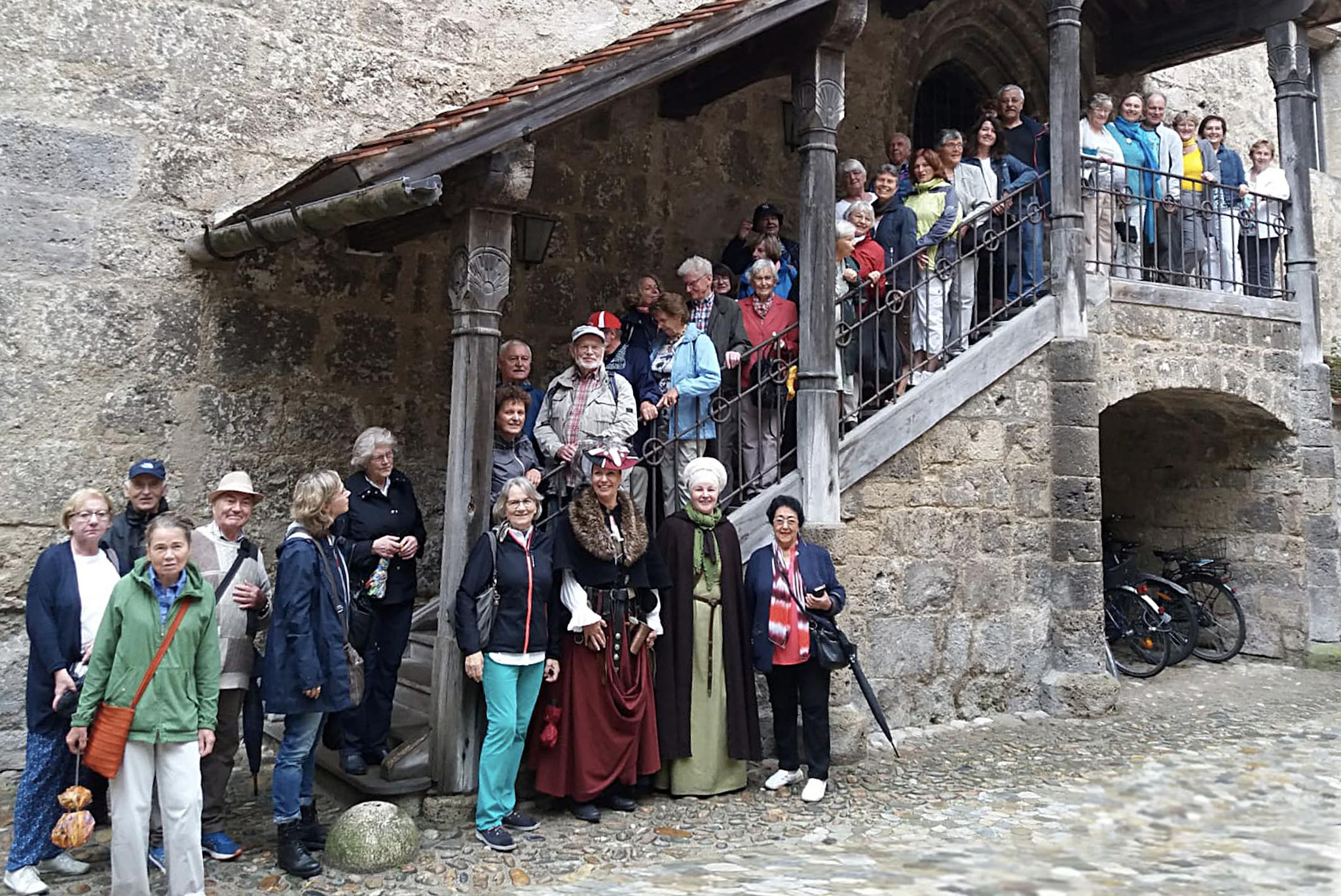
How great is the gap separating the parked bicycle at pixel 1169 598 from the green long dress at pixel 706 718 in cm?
456

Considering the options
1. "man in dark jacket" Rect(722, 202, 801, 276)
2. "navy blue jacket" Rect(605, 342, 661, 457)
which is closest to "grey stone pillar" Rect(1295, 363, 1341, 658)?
"man in dark jacket" Rect(722, 202, 801, 276)

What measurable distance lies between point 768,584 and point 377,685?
1.86m

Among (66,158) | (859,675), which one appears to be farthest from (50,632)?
(859,675)

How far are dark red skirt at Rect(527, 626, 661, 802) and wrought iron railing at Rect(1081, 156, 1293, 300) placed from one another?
4449 millimetres

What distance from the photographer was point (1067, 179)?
709cm

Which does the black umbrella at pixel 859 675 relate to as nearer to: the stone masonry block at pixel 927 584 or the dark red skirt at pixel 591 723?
the dark red skirt at pixel 591 723

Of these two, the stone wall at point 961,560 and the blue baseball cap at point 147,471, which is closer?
the blue baseball cap at point 147,471

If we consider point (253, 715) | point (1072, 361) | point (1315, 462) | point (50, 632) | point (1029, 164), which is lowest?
point (253, 715)

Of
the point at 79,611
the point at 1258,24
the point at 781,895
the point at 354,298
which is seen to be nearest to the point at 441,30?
the point at 354,298

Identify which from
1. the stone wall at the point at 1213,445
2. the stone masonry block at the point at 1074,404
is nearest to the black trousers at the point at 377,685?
the stone masonry block at the point at 1074,404

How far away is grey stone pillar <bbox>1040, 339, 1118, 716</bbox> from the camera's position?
6.74 metres

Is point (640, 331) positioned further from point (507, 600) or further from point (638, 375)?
point (507, 600)

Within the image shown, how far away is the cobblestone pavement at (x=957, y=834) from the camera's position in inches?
160

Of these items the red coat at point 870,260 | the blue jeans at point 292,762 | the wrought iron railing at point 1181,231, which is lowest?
the blue jeans at point 292,762
